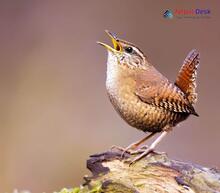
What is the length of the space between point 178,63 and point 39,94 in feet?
5.11

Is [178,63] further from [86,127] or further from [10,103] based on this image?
[10,103]

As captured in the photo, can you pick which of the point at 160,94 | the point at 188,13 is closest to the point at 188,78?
the point at 160,94

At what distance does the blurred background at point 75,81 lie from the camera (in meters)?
7.44

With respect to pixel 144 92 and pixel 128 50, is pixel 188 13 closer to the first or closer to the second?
pixel 128 50

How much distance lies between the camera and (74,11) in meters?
9.02

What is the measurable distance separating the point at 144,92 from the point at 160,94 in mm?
100

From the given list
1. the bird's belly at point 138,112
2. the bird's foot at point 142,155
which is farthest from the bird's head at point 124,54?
the bird's foot at point 142,155

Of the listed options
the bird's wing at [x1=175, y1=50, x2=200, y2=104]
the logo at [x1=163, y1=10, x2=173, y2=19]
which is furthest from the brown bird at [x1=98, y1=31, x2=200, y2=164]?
the logo at [x1=163, y1=10, x2=173, y2=19]

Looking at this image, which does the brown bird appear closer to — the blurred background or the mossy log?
the mossy log

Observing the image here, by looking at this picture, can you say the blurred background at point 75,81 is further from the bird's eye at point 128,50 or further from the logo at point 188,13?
the bird's eye at point 128,50

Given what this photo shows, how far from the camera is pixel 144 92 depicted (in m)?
4.24

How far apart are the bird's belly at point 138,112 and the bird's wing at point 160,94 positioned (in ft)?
0.10

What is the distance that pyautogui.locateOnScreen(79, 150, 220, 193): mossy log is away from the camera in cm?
406

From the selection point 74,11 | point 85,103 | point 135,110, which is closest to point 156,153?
point 135,110
